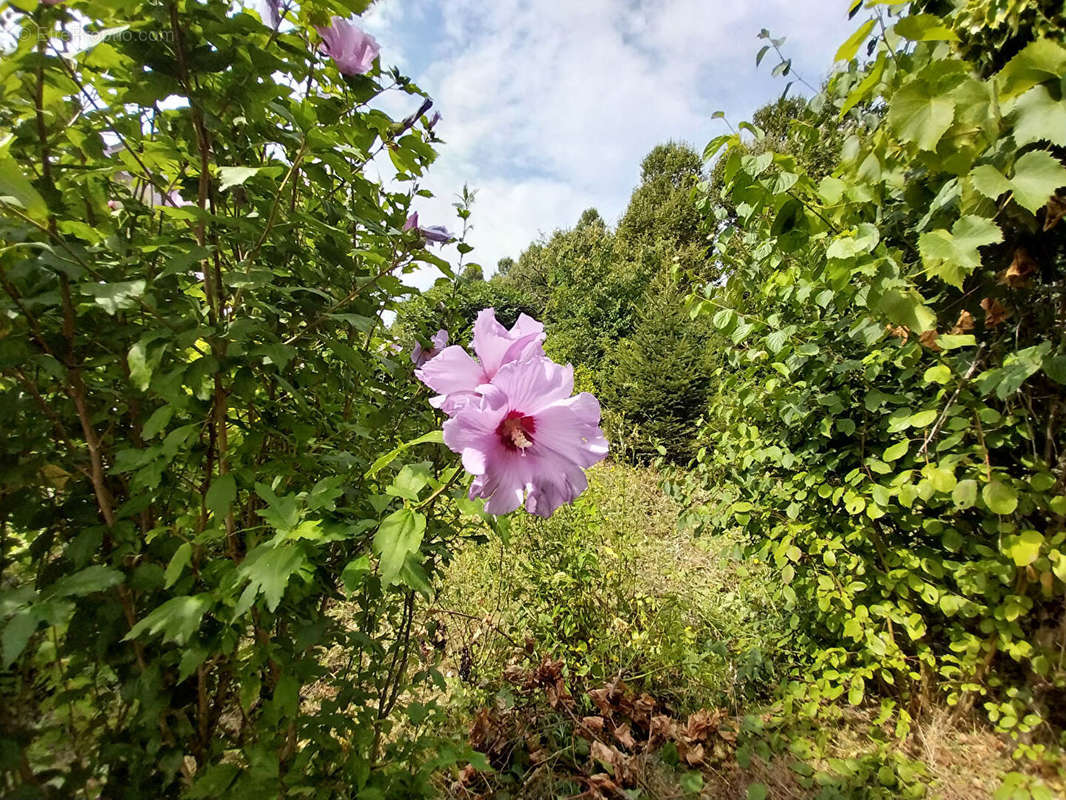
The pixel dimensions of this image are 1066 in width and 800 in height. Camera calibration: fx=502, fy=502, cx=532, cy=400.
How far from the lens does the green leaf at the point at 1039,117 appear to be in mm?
A: 819

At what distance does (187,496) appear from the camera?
1172 mm

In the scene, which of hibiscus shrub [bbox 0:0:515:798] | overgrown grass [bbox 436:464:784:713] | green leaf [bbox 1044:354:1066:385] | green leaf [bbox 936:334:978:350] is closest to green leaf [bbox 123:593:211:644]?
hibiscus shrub [bbox 0:0:515:798]

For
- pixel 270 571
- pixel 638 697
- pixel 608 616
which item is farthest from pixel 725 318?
pixel 270 571

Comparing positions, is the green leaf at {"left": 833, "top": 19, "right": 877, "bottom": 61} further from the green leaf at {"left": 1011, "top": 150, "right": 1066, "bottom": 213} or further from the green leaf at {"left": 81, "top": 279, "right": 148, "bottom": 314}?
the green leaf at {"left": 81, "top": 279, "right": 148, "bottom": 314}

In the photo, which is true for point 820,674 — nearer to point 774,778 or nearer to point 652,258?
point 774,778

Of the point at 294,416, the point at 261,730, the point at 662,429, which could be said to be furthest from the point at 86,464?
the point at 662,429

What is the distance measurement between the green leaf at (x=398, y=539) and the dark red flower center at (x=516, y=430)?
0.55 feet

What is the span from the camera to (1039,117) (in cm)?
85

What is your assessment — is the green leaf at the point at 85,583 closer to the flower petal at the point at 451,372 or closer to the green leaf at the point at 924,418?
the flower petal at the point at 451,372

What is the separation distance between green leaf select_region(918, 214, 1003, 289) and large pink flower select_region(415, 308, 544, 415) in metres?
0.88

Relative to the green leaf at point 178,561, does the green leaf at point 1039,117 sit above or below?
above

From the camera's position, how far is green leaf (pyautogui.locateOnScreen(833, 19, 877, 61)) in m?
0.97

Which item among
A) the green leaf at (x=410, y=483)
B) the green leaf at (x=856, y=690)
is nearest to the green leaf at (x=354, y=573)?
the green leaf at (x=410, y=483)

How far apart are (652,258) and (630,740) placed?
1606cm
